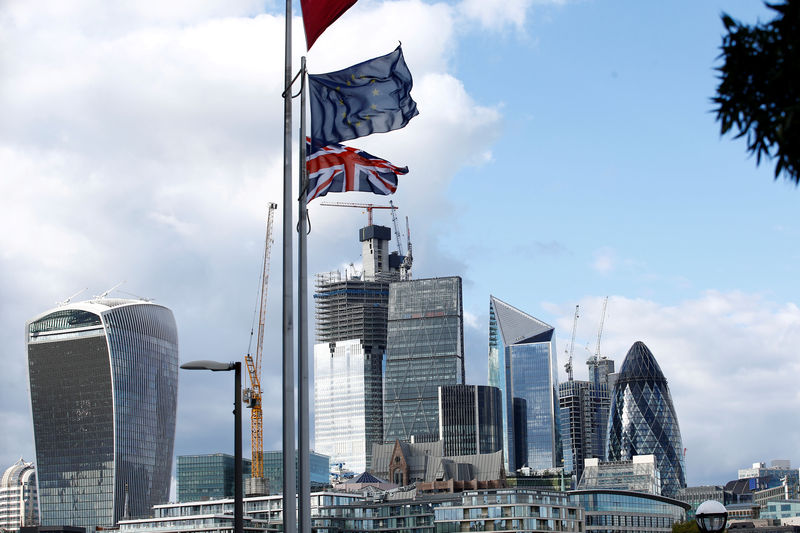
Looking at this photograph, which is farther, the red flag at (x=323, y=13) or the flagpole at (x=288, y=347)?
the red flag at (x=323, y=13)

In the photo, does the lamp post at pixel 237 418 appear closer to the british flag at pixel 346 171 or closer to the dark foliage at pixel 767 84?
the british flag at pixel 346 171

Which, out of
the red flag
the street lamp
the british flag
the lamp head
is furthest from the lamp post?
the street lamp

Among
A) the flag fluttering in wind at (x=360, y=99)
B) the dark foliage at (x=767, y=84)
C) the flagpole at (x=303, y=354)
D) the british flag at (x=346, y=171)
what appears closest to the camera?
the dark foliage at (x=767, y=84)

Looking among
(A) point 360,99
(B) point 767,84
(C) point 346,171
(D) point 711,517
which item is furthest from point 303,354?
(B) point 767,84

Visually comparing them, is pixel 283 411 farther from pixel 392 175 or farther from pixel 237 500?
pixel 392 175

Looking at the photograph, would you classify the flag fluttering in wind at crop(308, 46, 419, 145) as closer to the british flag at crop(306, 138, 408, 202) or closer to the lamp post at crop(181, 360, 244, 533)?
the british flag at crop(306, 138, 408, 202)

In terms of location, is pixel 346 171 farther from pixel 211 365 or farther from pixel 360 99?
pixel 211 365

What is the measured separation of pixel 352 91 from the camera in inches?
1526

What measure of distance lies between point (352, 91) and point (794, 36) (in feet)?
71.5

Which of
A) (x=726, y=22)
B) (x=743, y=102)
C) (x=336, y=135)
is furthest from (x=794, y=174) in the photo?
(x=336, y=135)

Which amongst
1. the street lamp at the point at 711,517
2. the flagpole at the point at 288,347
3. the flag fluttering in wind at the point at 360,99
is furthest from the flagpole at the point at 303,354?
the street lamp at the point at 711,517

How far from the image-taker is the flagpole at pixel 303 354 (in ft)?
110

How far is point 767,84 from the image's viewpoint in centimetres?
1872

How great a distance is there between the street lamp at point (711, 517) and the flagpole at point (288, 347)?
13614 millimetres
